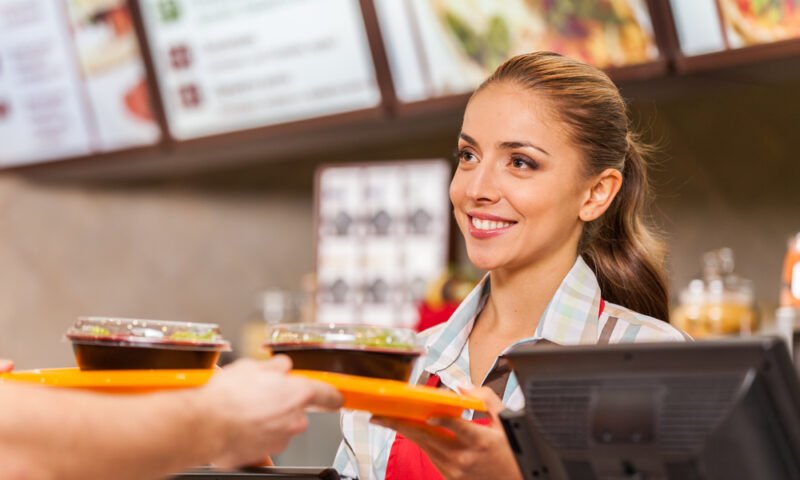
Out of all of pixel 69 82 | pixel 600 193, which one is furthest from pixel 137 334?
pixel 69 82

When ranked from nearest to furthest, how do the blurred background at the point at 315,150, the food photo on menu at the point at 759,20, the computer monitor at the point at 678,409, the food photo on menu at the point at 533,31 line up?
the computer monitor at the point at 678,409
the food photo on menu at the point at 759,20
the food photo on menu at the point at 533,31
the blurred background at the point at 315,150


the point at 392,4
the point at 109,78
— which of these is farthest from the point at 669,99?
the point at 109,78

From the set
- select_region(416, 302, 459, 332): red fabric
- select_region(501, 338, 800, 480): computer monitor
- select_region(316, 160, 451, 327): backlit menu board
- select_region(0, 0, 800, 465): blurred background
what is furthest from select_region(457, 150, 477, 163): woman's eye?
select_region(316, 160, 451, 327): backlit menu board

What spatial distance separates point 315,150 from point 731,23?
1.93 meters

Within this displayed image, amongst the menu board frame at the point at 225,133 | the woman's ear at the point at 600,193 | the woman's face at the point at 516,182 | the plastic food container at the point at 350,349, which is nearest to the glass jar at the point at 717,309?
the menu board frame at the point at 225,133

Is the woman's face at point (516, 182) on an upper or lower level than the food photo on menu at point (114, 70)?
lower

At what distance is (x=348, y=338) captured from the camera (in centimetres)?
131

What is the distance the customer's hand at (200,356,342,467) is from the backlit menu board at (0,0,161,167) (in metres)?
3.11

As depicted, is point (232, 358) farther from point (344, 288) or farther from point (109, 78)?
point (109, 78)

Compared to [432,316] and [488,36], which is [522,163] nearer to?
[432,316]

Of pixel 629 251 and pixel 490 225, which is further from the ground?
pixel 490 225

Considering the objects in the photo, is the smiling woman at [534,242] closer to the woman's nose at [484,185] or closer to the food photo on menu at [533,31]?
the woman's nose at [484,185]

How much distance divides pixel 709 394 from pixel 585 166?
749 millimetres

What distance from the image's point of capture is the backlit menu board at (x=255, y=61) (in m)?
3.72
